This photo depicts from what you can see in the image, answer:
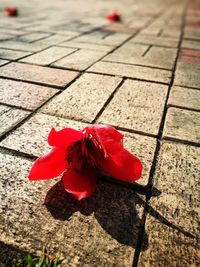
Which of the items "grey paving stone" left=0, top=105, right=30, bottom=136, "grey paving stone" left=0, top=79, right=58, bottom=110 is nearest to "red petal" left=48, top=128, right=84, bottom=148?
"grey paving stone" left=0, top=105, right=30, bottom=136

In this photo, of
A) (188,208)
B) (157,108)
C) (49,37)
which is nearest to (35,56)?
(49,37)

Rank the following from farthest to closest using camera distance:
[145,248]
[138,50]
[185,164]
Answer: [138,50]
[185,164]
[145,248]

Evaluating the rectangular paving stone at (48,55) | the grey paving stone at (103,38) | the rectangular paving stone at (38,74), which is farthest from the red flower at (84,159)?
the grey paving stone at (103,38)

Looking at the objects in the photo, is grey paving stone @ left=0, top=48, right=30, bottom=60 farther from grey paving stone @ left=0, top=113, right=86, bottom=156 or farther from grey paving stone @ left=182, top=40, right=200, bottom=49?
grey paving stone @ left=182, top=40, right=200, bottom=49

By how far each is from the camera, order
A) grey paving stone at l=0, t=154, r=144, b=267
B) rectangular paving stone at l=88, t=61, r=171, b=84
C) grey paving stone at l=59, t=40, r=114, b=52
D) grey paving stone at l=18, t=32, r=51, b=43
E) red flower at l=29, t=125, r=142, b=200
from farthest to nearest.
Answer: grey paving stone at l=18, t=32, r=51, b=43
grey paving stone at l=59, t=40, r=114, b=52
rectangular paving stone at l=88, t=61, r=171, b=84
red flower at l=29, t=125, r=142, b=200
grey paving stone at l=0, t=154, r=144, b=267

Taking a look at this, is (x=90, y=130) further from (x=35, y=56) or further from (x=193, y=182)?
(x=35, y=56)

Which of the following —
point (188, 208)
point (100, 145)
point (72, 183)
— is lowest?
point (188, 208)

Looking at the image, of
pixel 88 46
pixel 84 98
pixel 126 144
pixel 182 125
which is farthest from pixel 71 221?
pixel 88 46
